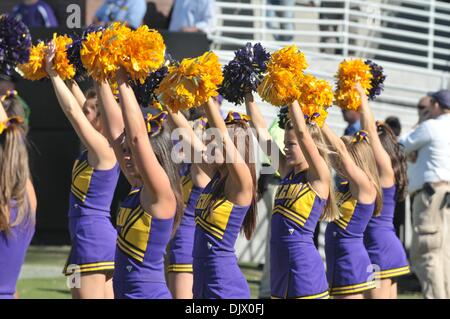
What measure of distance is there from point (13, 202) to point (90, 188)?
76.8 inches

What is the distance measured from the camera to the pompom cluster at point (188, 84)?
16.4ft

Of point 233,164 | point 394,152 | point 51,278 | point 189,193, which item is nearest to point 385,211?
point 394,152

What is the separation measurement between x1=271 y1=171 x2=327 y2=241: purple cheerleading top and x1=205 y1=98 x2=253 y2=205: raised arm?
0.56 m

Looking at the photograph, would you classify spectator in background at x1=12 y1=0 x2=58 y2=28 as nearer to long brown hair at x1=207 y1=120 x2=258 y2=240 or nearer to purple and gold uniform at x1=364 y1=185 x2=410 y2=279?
purple and gold uniform at x1=364 y1=185 x2=410 y2=279

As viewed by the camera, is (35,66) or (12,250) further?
(35,66)

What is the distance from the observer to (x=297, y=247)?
6.06 m

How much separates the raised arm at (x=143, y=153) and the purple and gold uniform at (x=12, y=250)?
0.58m

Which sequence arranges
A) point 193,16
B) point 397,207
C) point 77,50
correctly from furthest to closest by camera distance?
point 193,16, point 397,207, point 77,50

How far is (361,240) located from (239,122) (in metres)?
1.58

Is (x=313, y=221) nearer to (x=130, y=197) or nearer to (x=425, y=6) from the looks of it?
(x=130, y=197)

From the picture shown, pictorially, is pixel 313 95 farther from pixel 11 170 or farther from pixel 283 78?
pixel 11 170

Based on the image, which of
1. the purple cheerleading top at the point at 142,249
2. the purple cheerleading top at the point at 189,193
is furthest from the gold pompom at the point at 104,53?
the purple cheerleading top at the point at 189,193

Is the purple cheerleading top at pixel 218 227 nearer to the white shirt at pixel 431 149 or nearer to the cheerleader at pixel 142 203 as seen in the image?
the cheerleader at pixel 142 203
